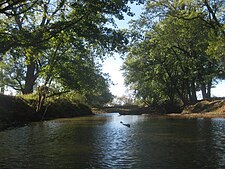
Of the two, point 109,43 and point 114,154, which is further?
point 109,43

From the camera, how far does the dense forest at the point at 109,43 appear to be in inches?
774

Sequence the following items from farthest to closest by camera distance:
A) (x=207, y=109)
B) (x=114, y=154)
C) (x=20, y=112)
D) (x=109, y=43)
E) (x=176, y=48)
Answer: (x=176, y=48) → (x=207, y=109) → (x=20, y=112) → (x=109, y=43) → (x=114, y=154)

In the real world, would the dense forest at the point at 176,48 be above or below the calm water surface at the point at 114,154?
above

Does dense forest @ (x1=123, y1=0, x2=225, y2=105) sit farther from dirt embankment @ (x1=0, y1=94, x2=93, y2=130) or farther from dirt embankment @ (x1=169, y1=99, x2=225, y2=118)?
dirt embankment @ (x1=0, y1=94, x2=93, y2=130)

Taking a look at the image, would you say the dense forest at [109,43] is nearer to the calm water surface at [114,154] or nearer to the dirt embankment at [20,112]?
the dirt embankment at [20,112]

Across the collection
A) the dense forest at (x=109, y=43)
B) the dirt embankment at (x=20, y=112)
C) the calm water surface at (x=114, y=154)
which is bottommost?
the calm water surface at (x=114, y=154)

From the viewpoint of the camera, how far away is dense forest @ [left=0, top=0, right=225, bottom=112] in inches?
774

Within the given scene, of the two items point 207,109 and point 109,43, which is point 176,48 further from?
point 109,43

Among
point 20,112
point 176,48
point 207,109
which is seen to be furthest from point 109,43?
point 176,48

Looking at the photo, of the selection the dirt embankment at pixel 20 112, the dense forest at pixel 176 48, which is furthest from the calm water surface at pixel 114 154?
the dense forest at pixel 176 48

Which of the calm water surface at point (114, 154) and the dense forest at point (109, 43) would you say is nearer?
the calm water surface at point (114, 154)

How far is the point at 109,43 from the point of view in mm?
21062

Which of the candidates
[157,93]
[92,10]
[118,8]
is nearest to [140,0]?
[118,8]

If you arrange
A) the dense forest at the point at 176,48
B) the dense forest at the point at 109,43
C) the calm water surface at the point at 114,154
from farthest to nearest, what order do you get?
the dense forest at the point at 176,48, the dense forest at the point at 109,43, the calm water surface at the point at 114,154
